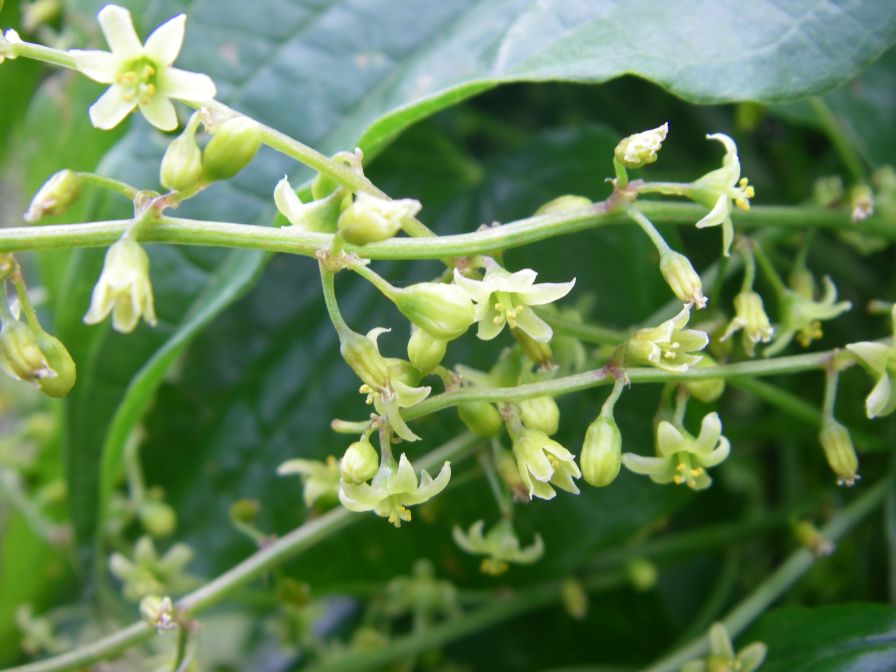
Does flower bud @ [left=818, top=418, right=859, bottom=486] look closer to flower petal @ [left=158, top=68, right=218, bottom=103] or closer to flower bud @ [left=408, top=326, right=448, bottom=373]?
flower bud @ [left=408, top=326, right=448, bottom=373]

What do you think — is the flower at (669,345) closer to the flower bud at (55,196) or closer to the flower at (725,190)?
the flower at (725,190)

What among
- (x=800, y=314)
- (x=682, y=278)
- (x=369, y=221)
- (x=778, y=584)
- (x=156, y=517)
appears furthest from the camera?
(x=156, y=517)

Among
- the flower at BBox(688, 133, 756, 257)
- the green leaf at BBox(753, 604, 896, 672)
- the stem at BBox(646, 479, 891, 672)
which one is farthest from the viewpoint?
the stem at BBox(646, 479, 891, 672)

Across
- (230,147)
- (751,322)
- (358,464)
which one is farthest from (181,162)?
(751,322)

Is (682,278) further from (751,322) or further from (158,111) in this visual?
(158,111)

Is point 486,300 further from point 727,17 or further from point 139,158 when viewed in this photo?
point 139,158

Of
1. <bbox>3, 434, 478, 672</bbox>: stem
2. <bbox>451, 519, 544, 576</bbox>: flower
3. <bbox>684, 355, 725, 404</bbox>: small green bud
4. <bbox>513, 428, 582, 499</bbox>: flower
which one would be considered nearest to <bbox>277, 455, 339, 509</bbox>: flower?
<bbox>3, 434, 478, 672</bbox>: stem

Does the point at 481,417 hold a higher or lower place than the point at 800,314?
higher
